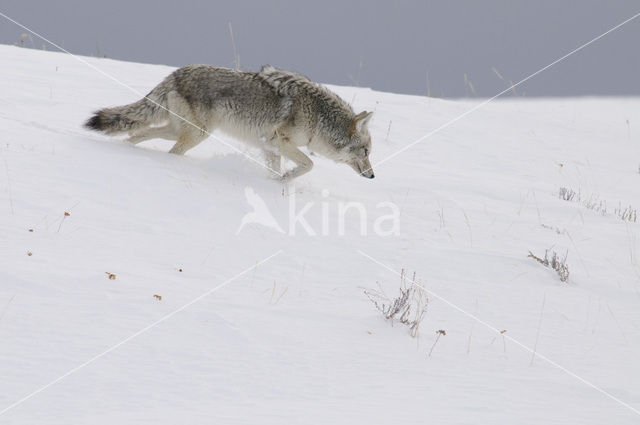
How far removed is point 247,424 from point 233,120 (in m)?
5.05

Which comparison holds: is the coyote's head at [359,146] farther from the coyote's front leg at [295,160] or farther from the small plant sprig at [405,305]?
the small plant sprig at [405,305]

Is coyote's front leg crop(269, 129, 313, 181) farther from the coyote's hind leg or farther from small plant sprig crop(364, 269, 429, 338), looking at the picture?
small plant sprig crop(364, 269, 429, 338)

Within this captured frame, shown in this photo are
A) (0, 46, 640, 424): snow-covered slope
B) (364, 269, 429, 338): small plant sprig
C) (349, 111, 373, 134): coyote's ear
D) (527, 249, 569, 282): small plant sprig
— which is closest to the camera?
(0, 46, 640, 424): snow-covered slope

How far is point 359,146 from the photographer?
8320 millimetres

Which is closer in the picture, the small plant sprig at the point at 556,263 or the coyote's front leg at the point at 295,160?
the small plant sprig at the point at 556,263

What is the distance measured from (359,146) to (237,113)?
1629 millimetres

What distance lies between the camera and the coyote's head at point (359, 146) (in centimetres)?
820

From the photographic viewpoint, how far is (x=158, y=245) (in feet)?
17.3

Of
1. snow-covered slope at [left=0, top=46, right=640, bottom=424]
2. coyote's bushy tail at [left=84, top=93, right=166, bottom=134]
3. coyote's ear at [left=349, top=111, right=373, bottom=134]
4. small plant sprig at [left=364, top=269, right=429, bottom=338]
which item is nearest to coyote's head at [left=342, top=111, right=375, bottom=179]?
coyote's ear at [left=349, top=111, right=373, bottom=134]

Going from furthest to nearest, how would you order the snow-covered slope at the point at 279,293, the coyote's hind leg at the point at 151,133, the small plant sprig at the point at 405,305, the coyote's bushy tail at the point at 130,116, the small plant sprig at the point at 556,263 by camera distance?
the coyote's hind leg at the point at 151,133 < the coyote's bushy tail at the point at 130,116 < the small plant sprig at the point at 556,263 < the small plant sprig at the point at 405,305 < the snow-covered slope at the point at 279,293

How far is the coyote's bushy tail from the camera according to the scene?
748cm

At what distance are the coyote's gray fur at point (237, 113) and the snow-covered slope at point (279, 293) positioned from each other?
0.31 meters

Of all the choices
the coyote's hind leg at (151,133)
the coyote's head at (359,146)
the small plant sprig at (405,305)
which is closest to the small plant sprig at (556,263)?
the small plant sprig at (405,305)

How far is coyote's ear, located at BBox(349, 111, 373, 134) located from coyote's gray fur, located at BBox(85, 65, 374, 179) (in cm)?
1
